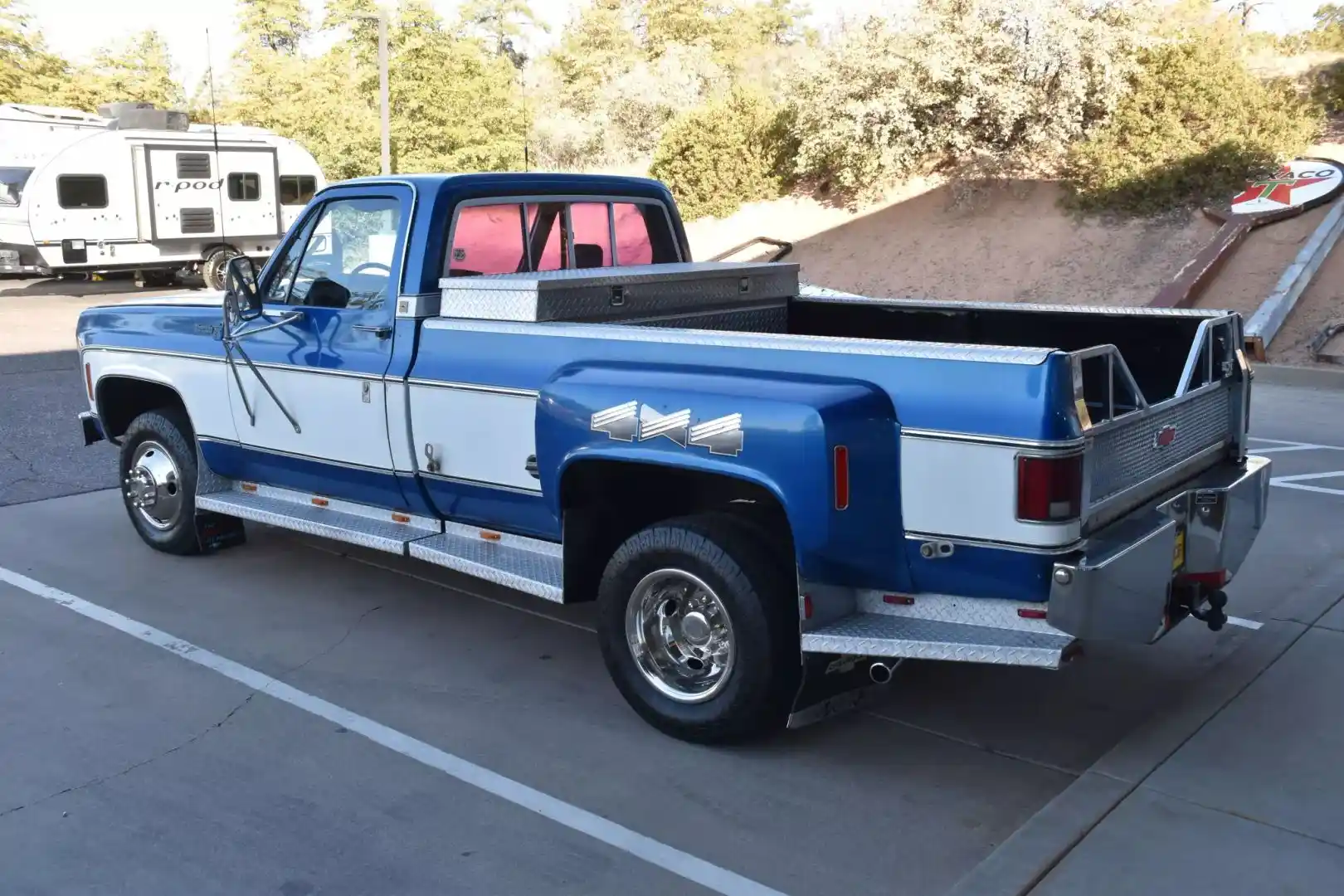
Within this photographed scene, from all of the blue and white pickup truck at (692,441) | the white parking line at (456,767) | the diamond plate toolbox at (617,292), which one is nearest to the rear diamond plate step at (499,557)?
the blue and white pickup truck at (692,441)

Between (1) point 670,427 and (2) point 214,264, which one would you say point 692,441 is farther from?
(2) point 214,264

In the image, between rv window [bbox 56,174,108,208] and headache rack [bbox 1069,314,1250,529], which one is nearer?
headache rack [bbox 1069,314,1250,529]

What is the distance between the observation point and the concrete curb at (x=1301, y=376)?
1268 centimetres

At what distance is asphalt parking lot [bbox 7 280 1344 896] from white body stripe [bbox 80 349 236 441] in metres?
0.82

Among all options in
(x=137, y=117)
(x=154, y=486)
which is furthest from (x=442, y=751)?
(x=137, y=117)

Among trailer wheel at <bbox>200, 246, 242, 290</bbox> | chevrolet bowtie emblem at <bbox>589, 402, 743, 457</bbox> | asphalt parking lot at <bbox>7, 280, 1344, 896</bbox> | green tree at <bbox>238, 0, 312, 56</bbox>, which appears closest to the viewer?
asphalt parking lot at <bbox>7, 280, 1344, 896</bbox>

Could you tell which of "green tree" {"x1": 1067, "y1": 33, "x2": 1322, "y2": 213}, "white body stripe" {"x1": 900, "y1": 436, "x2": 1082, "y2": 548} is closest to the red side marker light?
"white body stripe" {"x1": 900, "y1": 436, "x2": 1082, "y2": 548}

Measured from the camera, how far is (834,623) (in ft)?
13.2

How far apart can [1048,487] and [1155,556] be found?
2.02ft

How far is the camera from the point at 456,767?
4.30 meters

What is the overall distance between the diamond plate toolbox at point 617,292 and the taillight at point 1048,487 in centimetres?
204

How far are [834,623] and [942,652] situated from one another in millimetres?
391

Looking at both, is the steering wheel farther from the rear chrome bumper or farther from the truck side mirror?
the rear chrome bumper

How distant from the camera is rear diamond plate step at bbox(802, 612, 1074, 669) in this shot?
3.68 metres
